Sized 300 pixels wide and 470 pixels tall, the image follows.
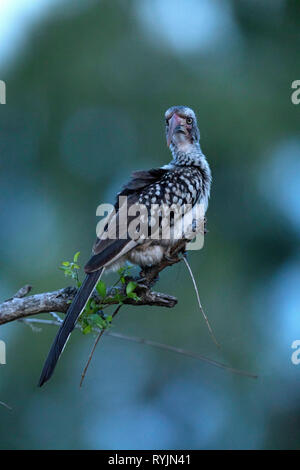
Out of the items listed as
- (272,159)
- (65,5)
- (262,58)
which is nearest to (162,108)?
(272,159)

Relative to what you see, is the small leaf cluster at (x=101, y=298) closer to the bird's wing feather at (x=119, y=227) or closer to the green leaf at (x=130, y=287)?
the green leaf at (x=130, y=287)

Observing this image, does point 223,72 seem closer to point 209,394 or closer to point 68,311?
point 209,394

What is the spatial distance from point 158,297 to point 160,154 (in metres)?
7.67

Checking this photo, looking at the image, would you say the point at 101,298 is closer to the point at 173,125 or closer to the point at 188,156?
the point at 188,156

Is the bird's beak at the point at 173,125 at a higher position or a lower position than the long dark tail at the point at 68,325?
higher

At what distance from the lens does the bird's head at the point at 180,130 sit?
527 cm

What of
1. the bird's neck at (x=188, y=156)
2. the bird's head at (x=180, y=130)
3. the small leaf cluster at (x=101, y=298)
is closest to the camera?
the small leaf cluster at (x=101, y=298)

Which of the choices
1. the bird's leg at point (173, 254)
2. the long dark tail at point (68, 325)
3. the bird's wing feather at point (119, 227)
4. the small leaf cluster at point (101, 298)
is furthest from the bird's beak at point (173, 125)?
the long dark tail at point (68, 325)

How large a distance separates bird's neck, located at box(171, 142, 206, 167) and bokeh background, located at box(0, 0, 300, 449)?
4.88m

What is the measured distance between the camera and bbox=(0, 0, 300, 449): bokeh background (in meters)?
11.3

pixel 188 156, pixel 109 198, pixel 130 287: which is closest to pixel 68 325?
pixel 130 287

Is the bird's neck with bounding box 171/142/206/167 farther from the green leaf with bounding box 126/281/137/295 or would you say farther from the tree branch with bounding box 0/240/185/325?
the green leaf with bounding box 126/281/137/295

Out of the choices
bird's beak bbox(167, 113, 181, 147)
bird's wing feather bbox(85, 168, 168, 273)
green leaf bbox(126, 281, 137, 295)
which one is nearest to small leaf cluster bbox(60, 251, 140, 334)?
green leaf bbox(126, 281, 137, 295)

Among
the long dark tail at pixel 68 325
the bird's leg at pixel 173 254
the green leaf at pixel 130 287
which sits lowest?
the long dark tail at pixel 68 325
